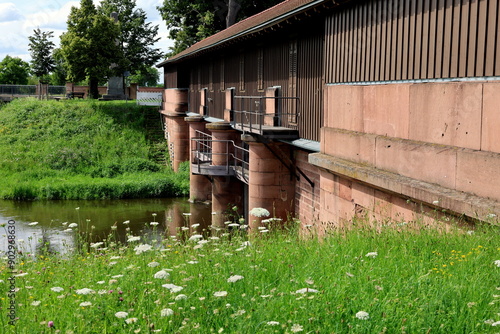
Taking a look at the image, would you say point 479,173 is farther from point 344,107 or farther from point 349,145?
point 344,107

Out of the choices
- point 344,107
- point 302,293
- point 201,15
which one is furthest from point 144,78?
point 302,293

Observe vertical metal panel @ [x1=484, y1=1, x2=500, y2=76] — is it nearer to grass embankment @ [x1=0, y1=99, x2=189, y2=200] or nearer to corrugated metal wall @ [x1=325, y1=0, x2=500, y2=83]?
corrugated metal wall @ [x1=325, y1=0, x2=500, y2=83]

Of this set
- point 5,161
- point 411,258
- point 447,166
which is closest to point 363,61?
point 447,166

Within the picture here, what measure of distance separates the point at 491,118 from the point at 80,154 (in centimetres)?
3225

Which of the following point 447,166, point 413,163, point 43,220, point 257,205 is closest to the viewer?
point 447,166

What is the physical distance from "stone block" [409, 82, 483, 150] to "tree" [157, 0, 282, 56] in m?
34.3

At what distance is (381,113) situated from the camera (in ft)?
33.6

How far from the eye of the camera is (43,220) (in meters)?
26.1

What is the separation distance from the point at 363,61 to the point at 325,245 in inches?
167

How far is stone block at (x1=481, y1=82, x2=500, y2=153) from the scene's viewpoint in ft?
24.7

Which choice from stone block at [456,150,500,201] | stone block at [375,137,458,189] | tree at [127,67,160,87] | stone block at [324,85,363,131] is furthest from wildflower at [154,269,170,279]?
tree at [127,67,160,87]

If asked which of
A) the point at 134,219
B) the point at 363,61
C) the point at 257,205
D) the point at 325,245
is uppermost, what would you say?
the point at 363,61

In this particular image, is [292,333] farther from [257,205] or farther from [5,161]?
[5,161]

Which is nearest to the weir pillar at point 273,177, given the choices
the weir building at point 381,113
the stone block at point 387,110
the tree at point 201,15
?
the weir building at point 381,113
